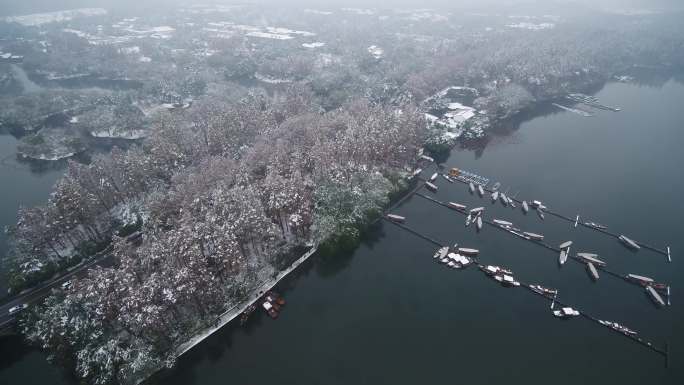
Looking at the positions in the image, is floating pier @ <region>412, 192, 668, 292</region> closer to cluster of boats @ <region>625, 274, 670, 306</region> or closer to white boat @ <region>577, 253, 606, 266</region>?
white boat @ <region>577, 253, 606, 266</region>

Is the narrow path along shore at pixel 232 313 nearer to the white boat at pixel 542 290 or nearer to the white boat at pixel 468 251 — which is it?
the white boat at pixel 468 251

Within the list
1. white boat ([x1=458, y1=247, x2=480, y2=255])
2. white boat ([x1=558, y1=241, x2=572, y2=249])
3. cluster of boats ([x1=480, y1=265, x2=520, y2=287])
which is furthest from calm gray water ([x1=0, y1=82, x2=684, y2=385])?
white boat ([x1=458, y1=247, x2=480, y2=255])

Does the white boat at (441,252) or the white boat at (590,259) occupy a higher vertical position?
the white boat at (590,259)

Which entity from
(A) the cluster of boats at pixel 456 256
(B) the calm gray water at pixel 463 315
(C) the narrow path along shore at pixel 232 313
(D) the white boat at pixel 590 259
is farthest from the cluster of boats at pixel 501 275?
(C) the narrow path along shore at pixel 232 313

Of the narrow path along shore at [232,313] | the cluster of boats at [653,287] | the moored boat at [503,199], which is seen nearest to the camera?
the narrow path along shore at [232,313]

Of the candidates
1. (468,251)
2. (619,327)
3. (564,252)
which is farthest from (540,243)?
(619,327)

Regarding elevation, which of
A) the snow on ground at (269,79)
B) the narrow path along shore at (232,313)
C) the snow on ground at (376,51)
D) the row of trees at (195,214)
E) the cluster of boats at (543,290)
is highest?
the row of trees at (195,214)

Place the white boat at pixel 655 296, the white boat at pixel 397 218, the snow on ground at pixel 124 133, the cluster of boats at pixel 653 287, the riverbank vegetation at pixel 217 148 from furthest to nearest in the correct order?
1. the snow on ground at pixel 124 133
2. the white boat at pixel 397 218
3. the cluster of boats at pixel 653 287
4. the white boat at pixel 655 296
5. the riverbank vegetation at pixel 217 148

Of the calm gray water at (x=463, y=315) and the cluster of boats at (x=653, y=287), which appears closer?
the calm gray water at (x=463, y=315)
